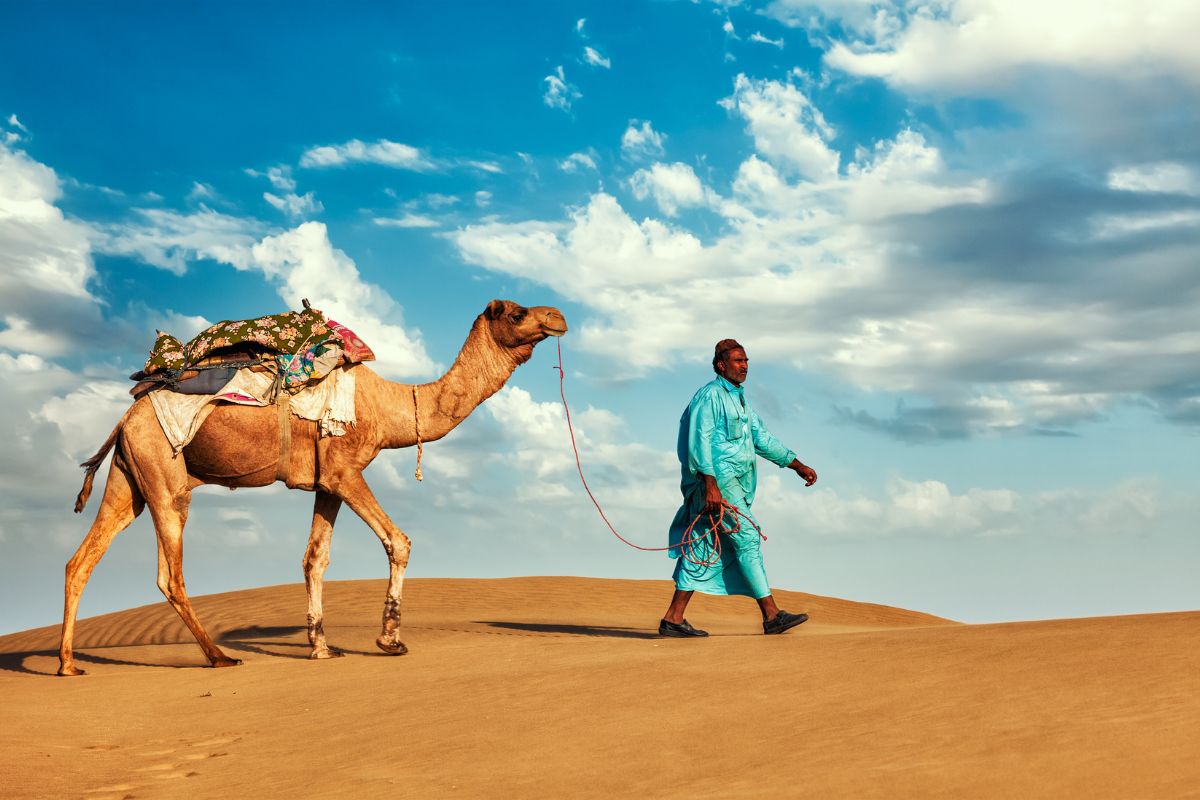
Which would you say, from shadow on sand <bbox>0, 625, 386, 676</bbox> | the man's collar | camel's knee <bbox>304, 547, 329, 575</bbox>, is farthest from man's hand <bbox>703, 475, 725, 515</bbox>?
camel's knee <bbox>304, 547, 329, 575</bbox>

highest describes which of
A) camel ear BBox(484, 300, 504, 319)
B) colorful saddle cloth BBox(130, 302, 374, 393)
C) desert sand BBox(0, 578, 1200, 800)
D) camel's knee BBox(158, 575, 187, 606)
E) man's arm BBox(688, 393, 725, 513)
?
camel ear BBox(484, 300, 504, 319)

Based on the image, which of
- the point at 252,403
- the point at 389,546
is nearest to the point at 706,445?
the point at 389,546

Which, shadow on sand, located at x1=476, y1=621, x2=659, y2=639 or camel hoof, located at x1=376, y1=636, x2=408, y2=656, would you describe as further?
shadow on sand, located at x1=476, y1=621, x2=659, y2=639

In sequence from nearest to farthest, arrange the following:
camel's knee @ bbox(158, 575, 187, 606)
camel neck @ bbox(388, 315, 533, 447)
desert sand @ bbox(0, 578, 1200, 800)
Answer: desert sand @ bbox(0, 578, 1200, 800) → camel's knee @ bbox(158, 575, 187, 606) → camel neck @ bbox(388, 315, 533, 447)

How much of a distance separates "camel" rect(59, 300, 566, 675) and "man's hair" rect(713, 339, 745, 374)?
1.66 metres

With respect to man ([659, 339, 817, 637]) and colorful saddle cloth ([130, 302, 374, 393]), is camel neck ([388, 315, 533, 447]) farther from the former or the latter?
man ([659, 339, 817, 637])

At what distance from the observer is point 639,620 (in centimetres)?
1650

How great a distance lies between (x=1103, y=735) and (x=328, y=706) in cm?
563

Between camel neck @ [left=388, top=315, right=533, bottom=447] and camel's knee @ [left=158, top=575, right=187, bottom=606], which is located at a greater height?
camel neck @ [left=388, top=315, right=533, bottom=447]

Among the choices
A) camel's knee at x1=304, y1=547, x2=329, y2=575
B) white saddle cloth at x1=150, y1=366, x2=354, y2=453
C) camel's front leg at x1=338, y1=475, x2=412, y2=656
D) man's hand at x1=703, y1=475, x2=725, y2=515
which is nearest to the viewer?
man's hand at x1=703, y1=475, x2=725, y2=515

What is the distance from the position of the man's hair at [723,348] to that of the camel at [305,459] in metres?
1.66

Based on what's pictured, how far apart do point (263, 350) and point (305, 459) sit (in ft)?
3.89

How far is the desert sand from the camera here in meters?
5.18

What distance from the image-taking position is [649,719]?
22.7 ft
